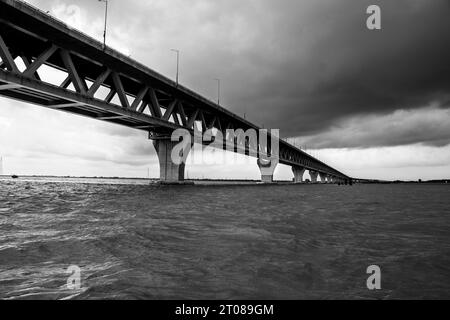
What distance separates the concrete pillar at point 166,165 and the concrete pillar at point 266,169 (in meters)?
50.6

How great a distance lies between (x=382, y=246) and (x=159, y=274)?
554cm

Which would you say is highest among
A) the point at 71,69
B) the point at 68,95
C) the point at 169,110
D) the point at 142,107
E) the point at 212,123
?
the point at 212,123

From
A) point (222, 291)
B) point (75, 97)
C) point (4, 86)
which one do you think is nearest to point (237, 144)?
point (75, 97)

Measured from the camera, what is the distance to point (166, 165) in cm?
4503

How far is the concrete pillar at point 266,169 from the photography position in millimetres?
92625

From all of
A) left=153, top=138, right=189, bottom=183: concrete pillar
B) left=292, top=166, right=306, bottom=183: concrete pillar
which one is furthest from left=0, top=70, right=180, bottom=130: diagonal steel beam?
left=292, top=166, right=306, bottom=183: concrete pillar

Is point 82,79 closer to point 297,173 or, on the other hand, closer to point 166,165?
point 166,165

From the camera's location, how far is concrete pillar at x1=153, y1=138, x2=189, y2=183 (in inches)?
1745

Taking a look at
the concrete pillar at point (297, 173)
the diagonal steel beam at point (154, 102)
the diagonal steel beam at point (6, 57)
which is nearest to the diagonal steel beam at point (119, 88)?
the diagonal steel beam at point (154, 102)

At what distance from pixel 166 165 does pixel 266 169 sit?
5688 cm

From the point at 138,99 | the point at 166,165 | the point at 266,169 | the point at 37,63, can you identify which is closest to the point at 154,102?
the point at 138,99

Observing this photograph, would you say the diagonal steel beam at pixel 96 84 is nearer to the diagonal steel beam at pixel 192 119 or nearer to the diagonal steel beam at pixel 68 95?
the diagonal steel beam at pixel 68 95
